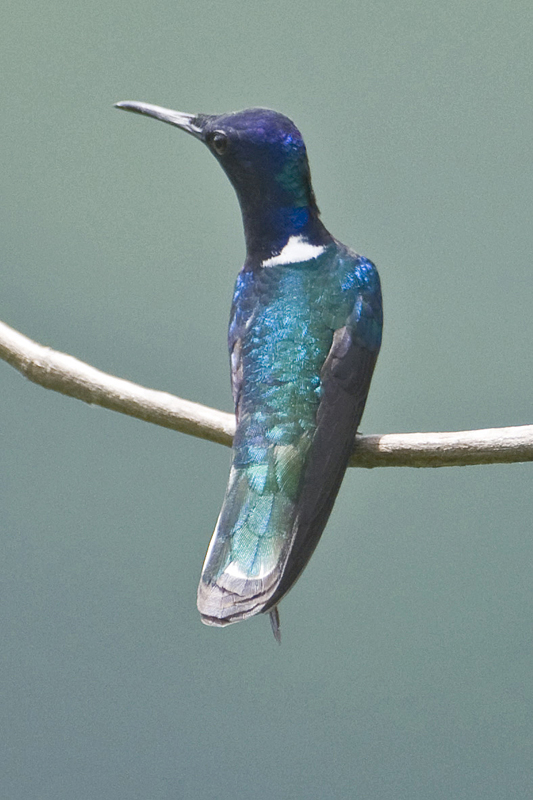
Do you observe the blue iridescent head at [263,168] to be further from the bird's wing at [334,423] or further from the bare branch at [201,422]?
the bare branch at [201,422]

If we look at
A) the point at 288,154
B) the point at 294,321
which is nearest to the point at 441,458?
the point at 294,321

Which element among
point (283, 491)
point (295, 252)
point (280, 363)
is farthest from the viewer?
point (295, 252)

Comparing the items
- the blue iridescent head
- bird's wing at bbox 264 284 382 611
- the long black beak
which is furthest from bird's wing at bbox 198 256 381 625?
the long black beak

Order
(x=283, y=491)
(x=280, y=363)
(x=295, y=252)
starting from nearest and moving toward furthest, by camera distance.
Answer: (x=283, y=491) → (x=280, y=363) → (x=295, y=252)

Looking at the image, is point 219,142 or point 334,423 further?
point 219,142

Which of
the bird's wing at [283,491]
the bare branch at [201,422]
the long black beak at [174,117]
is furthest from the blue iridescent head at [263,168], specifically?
Result: the bare branch at [201,422]

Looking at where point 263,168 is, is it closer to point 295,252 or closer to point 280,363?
point 295,252

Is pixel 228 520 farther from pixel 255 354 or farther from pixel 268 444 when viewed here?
pixel 255 354

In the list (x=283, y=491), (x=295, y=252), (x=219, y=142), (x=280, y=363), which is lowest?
(x=283, y=491)

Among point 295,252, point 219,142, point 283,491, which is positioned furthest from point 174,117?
point 283,491
